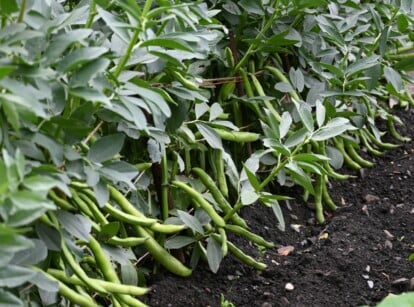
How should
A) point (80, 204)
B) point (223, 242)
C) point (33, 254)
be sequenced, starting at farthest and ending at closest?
point (223, 242), point (80, 204), point (33, 254)

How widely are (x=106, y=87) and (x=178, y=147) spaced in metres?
0.68

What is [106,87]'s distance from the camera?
125cm

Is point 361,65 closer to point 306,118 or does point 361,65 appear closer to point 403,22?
point 403,22

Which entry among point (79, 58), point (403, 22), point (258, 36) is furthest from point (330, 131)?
point (79, 58)

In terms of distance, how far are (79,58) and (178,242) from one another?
2.67 ft

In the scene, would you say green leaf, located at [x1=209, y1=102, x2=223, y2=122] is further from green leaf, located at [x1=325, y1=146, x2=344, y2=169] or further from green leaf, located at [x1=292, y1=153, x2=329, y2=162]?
green leaf, located at [x1=325, y1=146, x2=344, y2=169]

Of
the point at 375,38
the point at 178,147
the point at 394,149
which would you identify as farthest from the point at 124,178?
the point at 394,149

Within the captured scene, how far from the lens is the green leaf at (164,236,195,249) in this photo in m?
1.88

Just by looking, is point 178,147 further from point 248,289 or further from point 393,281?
point 393,281

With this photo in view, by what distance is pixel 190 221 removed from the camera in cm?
185

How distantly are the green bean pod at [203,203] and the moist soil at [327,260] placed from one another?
21 cm

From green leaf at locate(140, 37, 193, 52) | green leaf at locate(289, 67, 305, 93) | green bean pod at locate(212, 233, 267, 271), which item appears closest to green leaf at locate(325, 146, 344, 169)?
green leaf at locate(289, 67, 305, 93)

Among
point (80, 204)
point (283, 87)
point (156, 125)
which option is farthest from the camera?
point (283, 87)

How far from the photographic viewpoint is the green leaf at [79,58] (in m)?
1.17
